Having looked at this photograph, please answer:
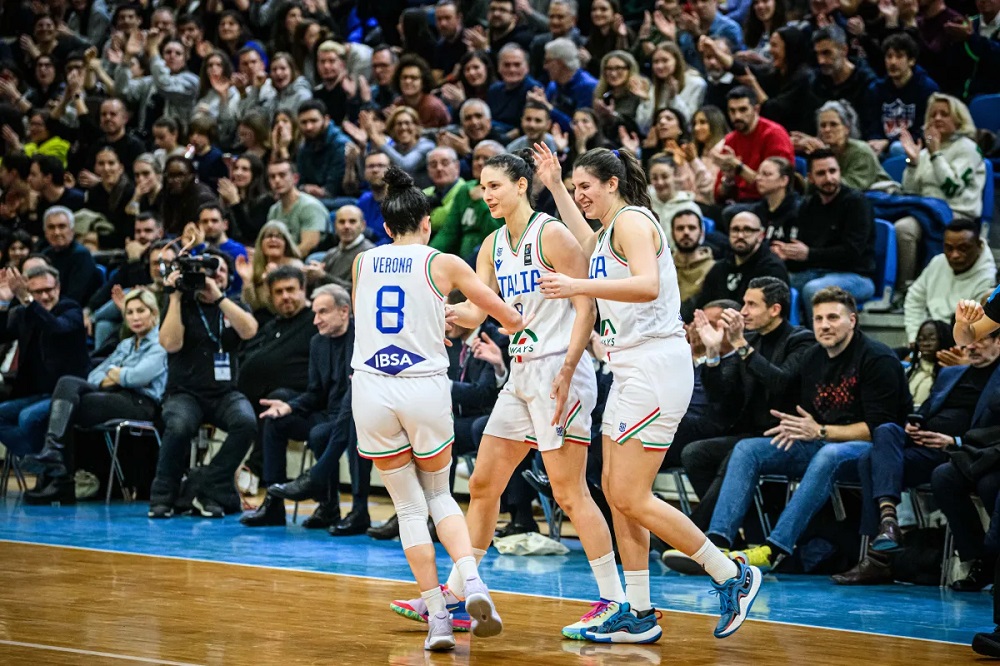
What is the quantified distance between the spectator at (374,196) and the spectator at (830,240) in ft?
11.7

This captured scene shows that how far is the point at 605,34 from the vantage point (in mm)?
12805

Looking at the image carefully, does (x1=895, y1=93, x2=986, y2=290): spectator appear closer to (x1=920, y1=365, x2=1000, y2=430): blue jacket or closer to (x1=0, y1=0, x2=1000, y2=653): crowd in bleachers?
(x1=0, y1=0, x2=1000, y2=653): crowd in bleachers

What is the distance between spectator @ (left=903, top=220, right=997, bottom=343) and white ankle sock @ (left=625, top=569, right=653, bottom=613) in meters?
3.89

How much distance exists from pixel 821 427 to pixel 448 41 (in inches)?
310

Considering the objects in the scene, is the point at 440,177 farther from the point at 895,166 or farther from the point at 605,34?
the point at 895,166

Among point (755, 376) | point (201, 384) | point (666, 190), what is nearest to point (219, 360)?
point (201, 384)

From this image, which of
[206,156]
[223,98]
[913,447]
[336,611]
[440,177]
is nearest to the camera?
[336,611]

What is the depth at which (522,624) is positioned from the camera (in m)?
5.52

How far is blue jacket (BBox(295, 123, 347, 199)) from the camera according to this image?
12750 mm

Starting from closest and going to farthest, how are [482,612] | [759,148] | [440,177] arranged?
1. [482,612]
2. [759,148]
3. [440,177]

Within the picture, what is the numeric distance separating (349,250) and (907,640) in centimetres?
637

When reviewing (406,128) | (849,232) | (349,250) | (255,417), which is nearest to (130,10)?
(406,128)

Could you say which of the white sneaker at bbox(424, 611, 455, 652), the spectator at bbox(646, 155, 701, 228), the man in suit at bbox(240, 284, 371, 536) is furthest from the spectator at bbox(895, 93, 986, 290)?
the white sneaker at bbox(424, 611, 455, 652)

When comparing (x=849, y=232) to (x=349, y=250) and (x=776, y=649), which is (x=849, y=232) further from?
(x=776, y=649)
